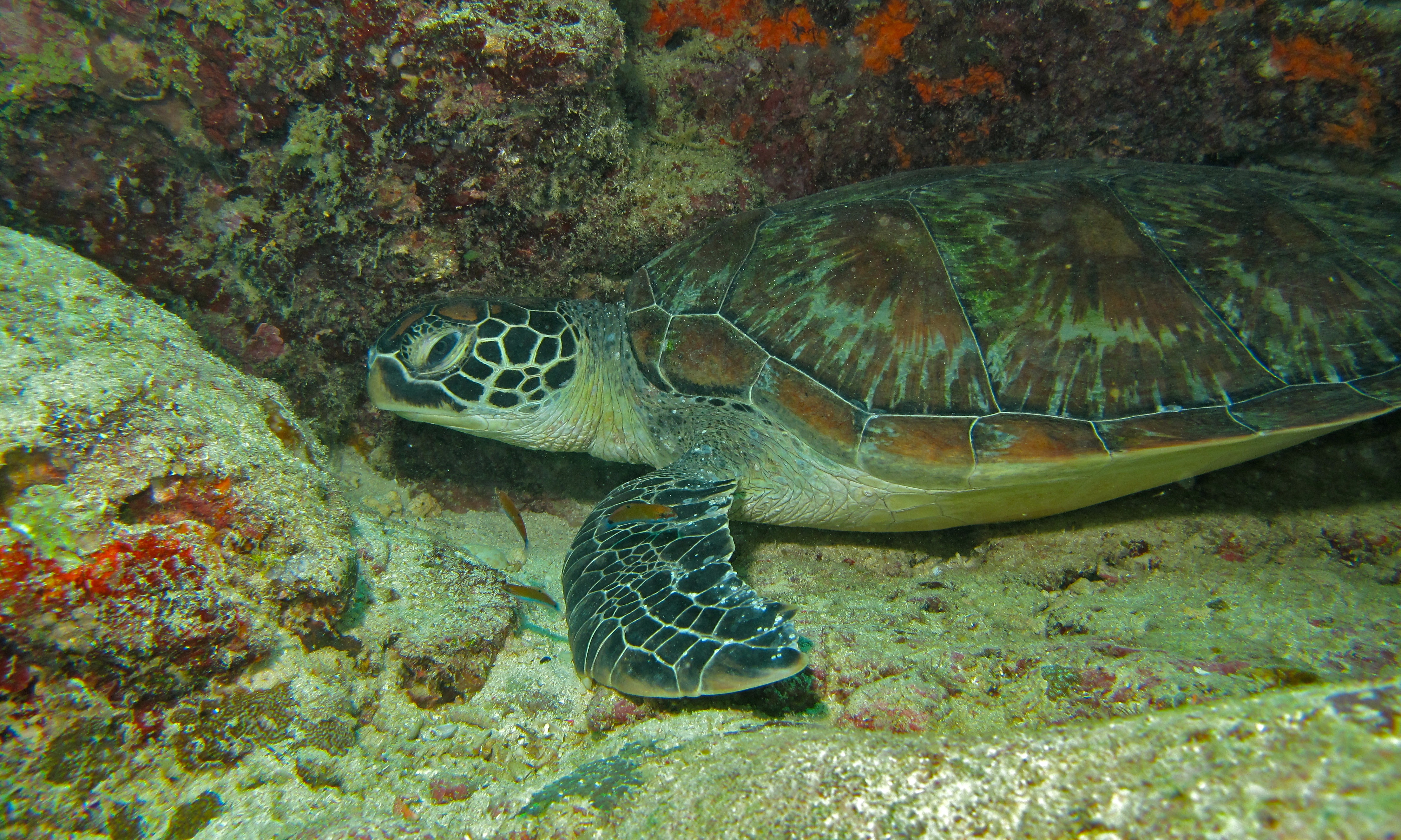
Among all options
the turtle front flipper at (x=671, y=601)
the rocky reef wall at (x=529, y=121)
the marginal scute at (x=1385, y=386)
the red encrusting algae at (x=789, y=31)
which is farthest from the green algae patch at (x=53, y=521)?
the marginal scute at (x=1385, y=386)

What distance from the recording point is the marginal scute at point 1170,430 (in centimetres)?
178

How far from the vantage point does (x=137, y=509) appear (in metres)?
1.20

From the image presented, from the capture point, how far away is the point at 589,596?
1.87m

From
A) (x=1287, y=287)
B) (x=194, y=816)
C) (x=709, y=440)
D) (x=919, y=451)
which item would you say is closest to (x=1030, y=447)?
(x=919, y=451)

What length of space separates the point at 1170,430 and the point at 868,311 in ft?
3.36

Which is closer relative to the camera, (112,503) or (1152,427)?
(112,503)

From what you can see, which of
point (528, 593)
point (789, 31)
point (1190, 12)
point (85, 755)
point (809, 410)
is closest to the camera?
point (85, 755)

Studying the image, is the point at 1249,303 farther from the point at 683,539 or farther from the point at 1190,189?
the point at 683,539

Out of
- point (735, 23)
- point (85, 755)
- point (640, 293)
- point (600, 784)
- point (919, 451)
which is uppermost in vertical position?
point (735, 23)

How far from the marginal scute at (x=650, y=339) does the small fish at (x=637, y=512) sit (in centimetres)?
65

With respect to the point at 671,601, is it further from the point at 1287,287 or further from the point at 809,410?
the point at 1287,287

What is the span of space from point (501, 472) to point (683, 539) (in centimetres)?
156

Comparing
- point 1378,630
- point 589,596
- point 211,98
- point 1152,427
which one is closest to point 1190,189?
point 1152,427

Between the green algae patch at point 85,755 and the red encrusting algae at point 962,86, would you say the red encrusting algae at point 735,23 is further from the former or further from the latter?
the green algae patch at point 85,755
